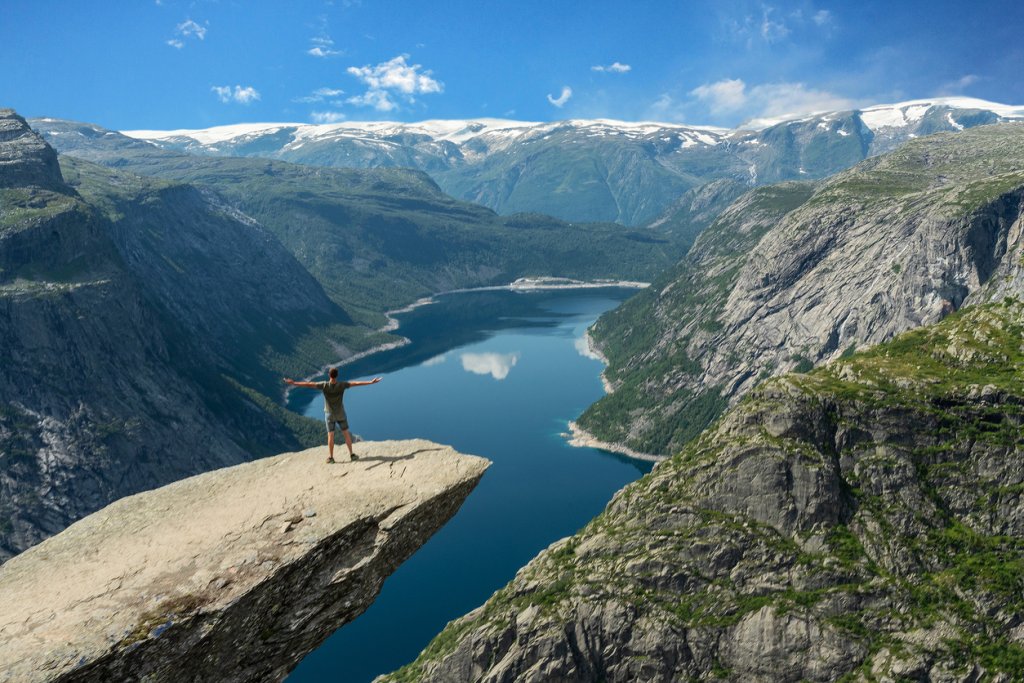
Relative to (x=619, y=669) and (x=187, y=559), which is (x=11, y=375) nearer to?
(x=619, y=669)

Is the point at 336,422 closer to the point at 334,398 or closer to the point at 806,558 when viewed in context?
the point at 334,398

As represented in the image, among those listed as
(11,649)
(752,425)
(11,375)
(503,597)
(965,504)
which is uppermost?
(11,649)

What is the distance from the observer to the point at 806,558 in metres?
118

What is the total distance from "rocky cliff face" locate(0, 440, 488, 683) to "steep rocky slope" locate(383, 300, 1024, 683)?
317 ft

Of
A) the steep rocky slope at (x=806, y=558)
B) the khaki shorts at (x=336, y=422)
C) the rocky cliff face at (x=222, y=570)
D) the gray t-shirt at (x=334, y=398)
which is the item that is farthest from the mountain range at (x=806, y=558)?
the rocky cliff face at (x=222, y=570)

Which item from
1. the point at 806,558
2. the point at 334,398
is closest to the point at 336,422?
the point at 334,398

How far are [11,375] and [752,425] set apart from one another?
203958mm

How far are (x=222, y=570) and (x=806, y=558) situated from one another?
4636 inches

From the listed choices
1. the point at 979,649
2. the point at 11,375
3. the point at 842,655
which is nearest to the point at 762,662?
the point at 842,655

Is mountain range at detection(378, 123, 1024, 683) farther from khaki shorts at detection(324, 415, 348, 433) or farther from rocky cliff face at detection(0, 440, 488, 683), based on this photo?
rocky cliff face at detection(0, 440, 488, 683)

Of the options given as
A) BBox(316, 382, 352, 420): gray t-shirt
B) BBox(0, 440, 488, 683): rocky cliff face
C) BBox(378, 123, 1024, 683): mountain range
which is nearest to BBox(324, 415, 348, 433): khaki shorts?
BBox(316, 382, 352, 420): gray t-shirt

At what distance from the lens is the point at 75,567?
2322 cm

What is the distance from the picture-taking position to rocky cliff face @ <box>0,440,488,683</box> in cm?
1986

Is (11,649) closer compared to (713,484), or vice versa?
(11,649)
